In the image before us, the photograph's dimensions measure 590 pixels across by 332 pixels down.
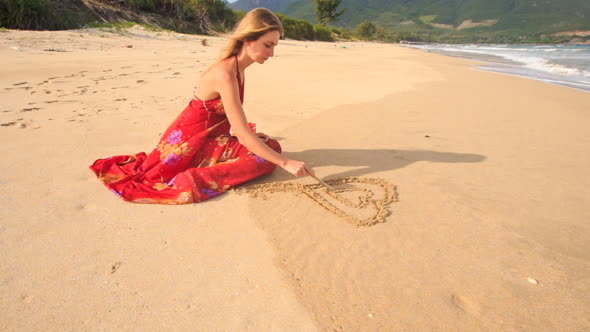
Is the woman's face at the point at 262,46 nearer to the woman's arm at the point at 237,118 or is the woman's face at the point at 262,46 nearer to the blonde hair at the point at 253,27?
the blonde hair at the point at 253,27

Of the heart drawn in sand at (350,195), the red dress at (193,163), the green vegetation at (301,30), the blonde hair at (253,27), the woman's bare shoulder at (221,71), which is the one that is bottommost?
the heart drawn in sand at (350,195)

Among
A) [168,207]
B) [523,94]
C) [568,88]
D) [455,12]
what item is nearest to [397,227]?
[168,207]

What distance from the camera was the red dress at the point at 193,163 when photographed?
2.27 meters

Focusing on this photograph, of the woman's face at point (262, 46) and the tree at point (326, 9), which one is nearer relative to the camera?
the woman's face at point (262, 46)

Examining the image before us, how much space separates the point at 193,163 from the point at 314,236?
111 cm

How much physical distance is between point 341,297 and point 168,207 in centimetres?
123

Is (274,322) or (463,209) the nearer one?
(274,322)

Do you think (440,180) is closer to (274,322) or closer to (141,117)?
(274,322)

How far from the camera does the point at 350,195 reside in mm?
2420

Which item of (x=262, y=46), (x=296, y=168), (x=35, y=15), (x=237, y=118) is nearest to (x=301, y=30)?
(x=35, y=15)

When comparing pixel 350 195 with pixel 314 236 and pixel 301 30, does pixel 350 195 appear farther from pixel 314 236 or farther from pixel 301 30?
pixel 301 30

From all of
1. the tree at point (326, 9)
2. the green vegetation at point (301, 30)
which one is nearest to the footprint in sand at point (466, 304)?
the green vegetation at point (301, 30)

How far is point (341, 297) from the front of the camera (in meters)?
1.46

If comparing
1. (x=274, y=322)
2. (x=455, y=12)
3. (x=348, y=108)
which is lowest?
(x=274, y=322)
